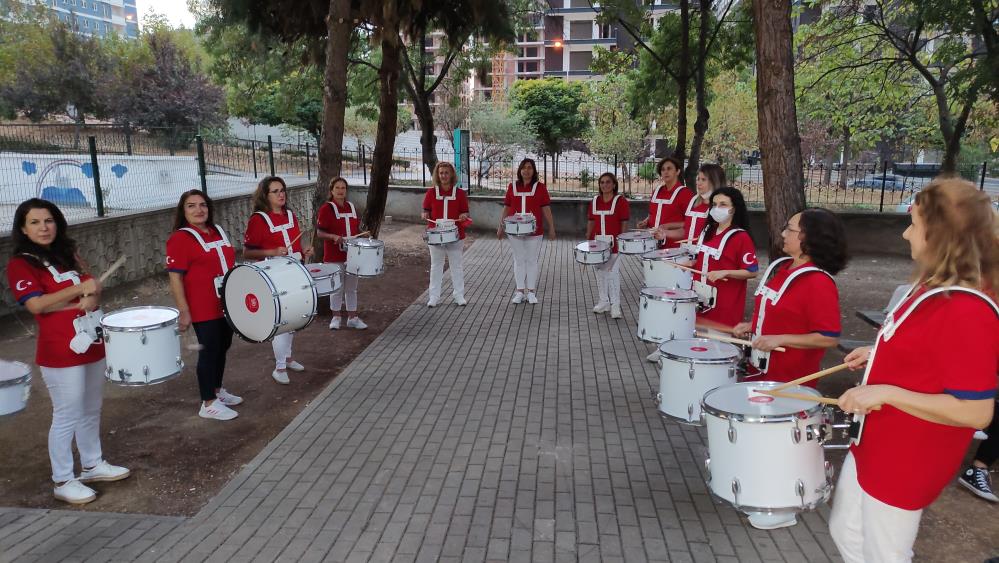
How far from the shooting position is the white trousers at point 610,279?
28.7ft

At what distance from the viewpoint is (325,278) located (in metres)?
6.61

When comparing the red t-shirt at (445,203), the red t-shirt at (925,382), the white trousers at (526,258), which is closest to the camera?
the red t-shirt at (925,382)

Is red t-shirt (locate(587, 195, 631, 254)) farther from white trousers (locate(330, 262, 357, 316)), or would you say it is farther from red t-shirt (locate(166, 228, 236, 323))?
red t-shirt (locate(166, 228, 236, 323))

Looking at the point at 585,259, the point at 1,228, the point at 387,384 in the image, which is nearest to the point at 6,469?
the point at 387,384

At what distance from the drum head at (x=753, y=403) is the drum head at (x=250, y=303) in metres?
3.28

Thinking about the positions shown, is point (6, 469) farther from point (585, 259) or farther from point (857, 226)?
point (857, 226)

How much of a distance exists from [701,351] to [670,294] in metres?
1.20

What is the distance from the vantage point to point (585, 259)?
26.5 ft

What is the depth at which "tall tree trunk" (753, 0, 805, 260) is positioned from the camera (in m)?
6.48

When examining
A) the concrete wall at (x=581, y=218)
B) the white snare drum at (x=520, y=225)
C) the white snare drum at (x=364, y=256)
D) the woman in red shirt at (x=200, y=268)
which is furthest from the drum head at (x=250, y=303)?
the concrete wall at (x=581, y=218)

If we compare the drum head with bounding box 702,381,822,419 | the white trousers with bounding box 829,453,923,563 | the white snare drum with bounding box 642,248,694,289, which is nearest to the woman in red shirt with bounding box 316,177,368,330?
the white snare drum with bounding box 642,248,694,289

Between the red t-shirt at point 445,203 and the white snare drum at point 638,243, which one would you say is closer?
the white snare drum at point 638,243

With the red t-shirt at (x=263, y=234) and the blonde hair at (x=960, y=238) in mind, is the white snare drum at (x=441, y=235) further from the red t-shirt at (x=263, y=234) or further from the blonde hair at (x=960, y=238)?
the blonde hair at (x=960, y=238)

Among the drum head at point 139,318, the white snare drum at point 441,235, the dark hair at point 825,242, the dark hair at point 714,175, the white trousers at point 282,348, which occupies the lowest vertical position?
the white trousers at point 282,348
